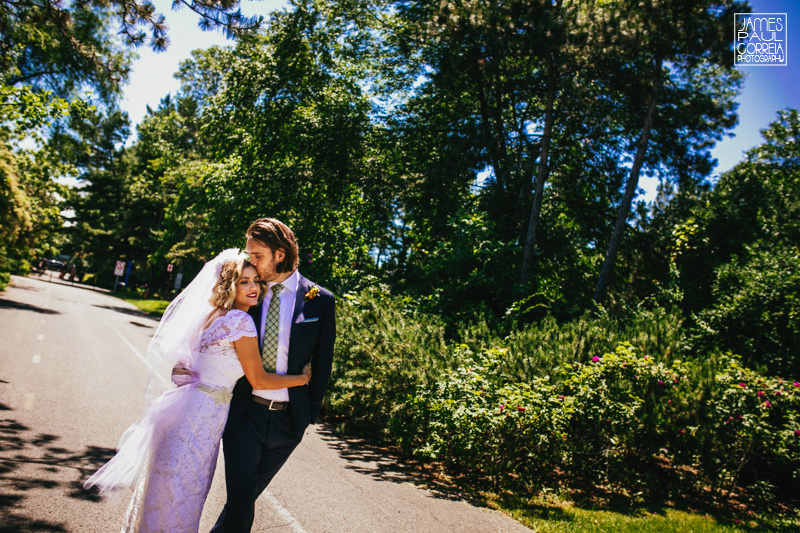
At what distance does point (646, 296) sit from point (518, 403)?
41.7ft

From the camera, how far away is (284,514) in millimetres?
4984

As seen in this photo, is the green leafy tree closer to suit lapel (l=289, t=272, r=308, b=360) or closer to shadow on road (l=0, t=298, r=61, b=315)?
suit lapel (l=289, t=272, r=308, b=360)

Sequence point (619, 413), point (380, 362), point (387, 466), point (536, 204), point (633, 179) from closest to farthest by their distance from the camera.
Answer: point (619, 413)
point (387, 466)
point (380, 362)
point (633, 179)
point (536, 204)

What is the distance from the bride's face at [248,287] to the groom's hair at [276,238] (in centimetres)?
16

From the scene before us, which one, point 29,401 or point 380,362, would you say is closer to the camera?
point 29,401

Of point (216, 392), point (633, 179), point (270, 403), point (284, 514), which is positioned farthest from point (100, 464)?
point (633, 179)

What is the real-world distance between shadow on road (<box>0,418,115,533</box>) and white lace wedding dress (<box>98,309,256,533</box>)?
1.85 metres

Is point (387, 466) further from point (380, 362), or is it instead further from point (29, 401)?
point (29, 401)

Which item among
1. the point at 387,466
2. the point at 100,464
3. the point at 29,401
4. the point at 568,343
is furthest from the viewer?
the point at 568,343

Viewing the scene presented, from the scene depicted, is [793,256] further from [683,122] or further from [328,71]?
[328,71]

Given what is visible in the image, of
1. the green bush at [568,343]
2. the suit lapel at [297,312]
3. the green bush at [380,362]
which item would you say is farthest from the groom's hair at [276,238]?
the green bush at [568,343]

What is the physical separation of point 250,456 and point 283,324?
0.75 m

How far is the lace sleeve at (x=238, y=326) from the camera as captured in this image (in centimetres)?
273

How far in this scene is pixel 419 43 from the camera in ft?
59.3
